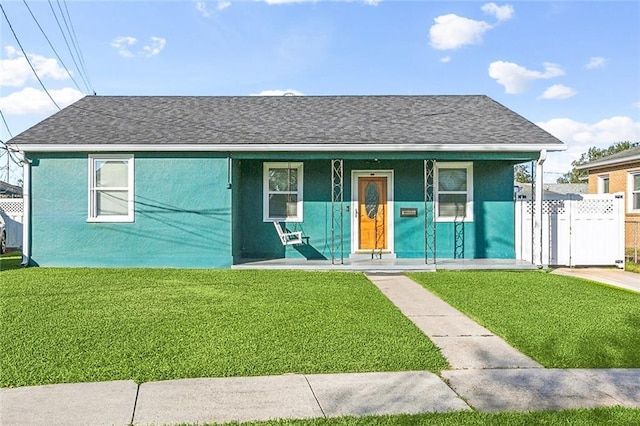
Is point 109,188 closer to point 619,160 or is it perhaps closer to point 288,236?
point 288,236

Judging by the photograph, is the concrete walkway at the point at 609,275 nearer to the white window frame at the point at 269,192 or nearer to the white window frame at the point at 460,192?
the white window frame at the point at 460,192

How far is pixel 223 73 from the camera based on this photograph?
17.6m

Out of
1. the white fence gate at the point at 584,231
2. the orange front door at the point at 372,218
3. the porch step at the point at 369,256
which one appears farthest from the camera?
the orange front door at the point at 372,218

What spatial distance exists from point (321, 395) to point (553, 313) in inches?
168

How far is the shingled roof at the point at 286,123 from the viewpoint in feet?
36.2

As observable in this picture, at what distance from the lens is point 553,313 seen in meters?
6.52

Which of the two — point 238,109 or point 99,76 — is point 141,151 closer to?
point 238,109

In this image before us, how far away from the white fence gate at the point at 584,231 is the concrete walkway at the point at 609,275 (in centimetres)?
32

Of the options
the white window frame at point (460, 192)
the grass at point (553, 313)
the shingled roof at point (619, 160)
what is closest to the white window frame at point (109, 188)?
the grass at point (553, 313)

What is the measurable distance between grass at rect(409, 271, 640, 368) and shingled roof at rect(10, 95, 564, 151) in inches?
129

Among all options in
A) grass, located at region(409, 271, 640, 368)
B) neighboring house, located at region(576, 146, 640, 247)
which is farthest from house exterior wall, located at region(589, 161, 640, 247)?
grass, located at region(409, 271, 640, 368)

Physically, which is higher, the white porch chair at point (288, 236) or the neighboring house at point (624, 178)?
the neighboring house at point (624, 178)

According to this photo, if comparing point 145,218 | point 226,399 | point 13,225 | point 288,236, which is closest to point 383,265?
point 288,236

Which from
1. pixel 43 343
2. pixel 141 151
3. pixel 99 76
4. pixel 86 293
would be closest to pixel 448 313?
pixel 43 343
